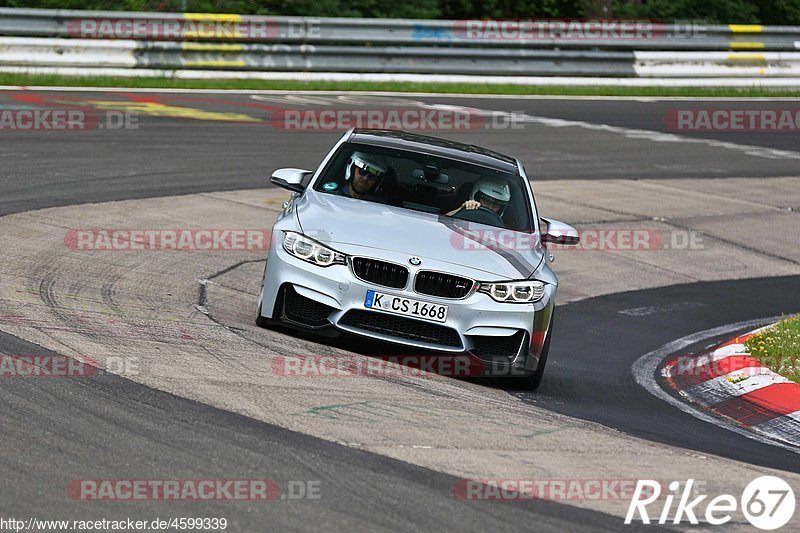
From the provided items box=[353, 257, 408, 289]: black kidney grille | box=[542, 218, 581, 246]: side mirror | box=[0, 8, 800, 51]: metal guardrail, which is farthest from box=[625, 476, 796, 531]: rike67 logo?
box=[0, 8, 800, 51]: metal guardrail

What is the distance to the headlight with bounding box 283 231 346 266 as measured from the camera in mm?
7938

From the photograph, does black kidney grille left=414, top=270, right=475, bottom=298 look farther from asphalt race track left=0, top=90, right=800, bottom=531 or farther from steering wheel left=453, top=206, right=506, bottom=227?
steering wheel left=453, top=206, right=506, bottom=227

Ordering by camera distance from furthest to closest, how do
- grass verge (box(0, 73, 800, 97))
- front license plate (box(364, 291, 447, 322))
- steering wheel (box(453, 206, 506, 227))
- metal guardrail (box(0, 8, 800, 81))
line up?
metal guardrail (box(0, 8, 800, 81)) < grass verge (box(0, 73, 800, 97)) < steering wheel (box(453, 206, 506, 227)) < front license plate (box(364, 291, 447, 322))

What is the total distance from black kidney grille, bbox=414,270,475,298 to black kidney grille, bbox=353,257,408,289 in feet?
0.34

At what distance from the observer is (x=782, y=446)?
729 centimetres

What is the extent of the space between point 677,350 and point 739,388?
173 cm

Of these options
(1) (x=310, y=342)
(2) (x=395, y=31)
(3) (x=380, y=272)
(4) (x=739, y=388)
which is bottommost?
(4) (x=739, y=388)

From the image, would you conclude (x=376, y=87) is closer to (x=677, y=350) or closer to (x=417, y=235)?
(x=677, y=350)

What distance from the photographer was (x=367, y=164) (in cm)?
919

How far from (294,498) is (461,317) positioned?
10.0ft

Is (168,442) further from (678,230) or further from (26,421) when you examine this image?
(678,230)

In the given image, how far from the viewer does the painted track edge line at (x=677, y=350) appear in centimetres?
759

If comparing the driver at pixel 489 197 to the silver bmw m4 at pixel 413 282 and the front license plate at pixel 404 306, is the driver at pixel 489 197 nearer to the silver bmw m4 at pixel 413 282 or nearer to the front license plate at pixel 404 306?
the silver bmw m4 at pixel 413 282

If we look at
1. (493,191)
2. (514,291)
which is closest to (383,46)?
(493,191)
